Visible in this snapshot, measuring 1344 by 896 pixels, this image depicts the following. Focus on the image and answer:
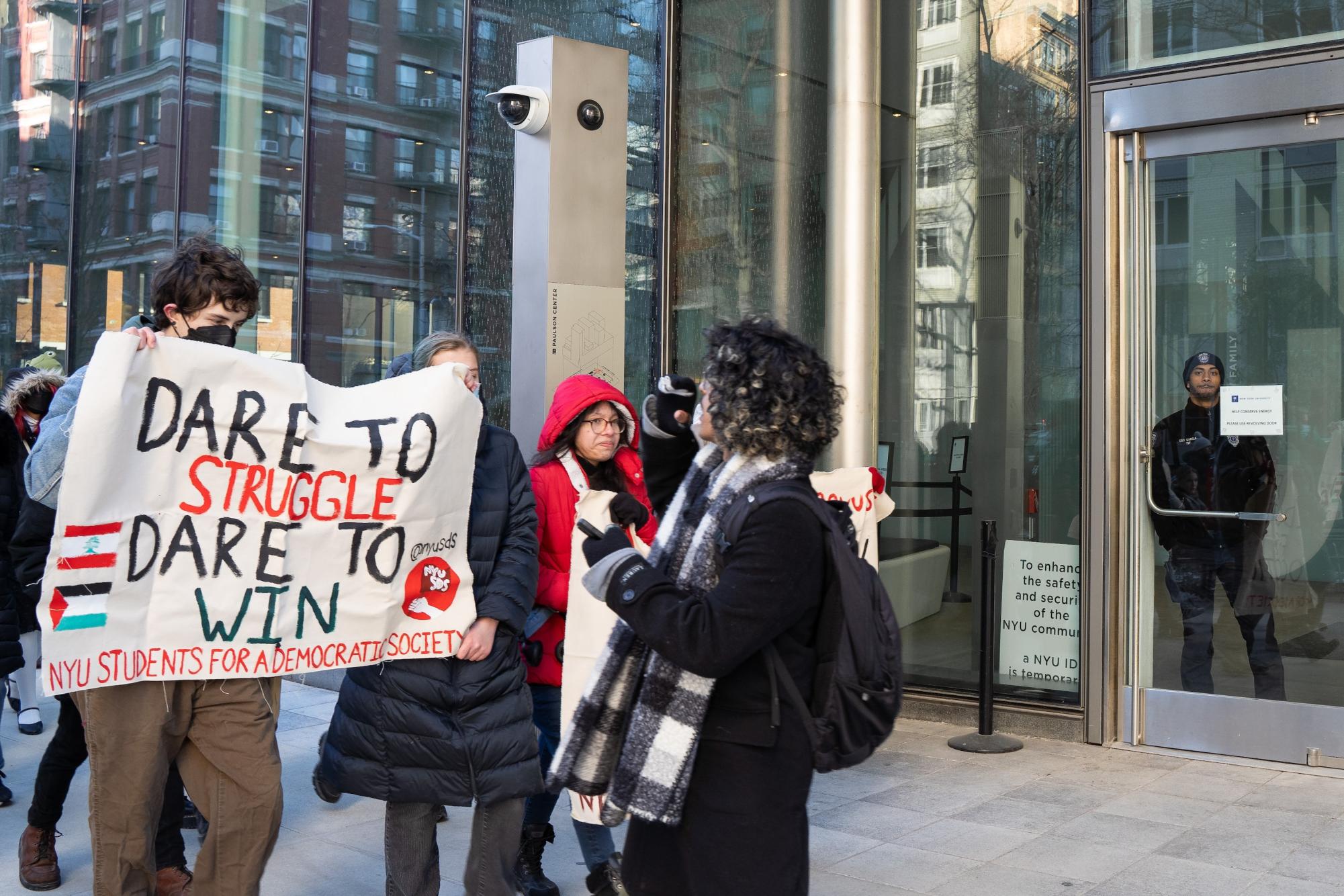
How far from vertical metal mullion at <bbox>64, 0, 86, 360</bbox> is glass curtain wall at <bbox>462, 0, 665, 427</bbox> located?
6.35 m

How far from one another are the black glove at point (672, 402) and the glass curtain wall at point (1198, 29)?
382 cm

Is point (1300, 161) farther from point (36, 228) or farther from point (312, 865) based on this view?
point (36, 228)

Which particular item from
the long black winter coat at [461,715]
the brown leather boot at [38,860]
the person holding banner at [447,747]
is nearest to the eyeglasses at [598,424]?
the long black winter coat at [461,715]

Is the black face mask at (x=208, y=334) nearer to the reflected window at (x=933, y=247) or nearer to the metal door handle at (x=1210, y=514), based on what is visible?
the reflected window at (x=933, y=247)

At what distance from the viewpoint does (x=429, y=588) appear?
13.0ft

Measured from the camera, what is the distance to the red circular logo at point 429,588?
12.9ft

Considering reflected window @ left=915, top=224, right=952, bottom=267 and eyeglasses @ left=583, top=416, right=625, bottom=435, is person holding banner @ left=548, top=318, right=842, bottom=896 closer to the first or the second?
eyeglasses @ left=583, top=416, right=625, bottom=435

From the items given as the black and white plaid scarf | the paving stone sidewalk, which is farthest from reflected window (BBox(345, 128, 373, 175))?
the black and white plaid scarf

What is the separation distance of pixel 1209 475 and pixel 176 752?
5129 millimetres

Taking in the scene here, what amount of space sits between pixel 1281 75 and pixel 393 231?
19.4ft

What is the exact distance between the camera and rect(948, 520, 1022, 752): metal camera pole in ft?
22.0

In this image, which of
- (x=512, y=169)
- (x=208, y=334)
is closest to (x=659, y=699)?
(x=208, y=334)

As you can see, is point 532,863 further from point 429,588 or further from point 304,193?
point 304,193

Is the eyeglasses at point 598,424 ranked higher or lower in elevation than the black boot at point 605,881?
higher
